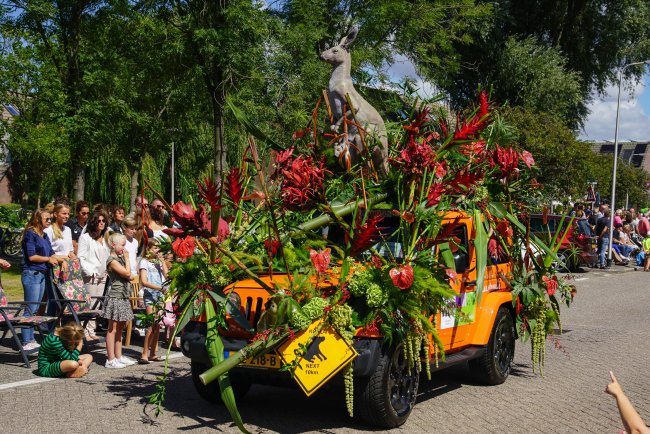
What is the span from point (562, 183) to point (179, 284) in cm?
2822

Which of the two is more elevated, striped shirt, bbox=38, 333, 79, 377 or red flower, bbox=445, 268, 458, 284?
red flower, bbox=445, 268, 458, 284

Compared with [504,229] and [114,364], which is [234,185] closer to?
[504,229]

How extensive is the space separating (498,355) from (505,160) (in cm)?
214

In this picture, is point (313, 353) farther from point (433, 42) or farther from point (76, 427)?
point (433, 42)

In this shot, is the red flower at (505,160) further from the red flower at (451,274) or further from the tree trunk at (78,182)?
the tree trunk at (78,182)

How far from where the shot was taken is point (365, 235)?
6457 mm

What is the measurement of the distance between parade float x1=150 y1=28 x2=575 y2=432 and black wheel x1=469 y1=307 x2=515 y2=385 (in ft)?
0.11

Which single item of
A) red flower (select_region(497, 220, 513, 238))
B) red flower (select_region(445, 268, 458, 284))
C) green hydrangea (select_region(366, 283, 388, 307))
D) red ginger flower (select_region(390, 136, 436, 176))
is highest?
red ginger flower (select_region(390, 136, 436, 176))

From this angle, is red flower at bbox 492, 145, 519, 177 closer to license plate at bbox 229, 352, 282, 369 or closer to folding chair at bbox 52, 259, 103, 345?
license plate at bbox 229, 352, 282, 369

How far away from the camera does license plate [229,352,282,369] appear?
6516 millimetres

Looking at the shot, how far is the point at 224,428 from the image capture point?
689 centimetres

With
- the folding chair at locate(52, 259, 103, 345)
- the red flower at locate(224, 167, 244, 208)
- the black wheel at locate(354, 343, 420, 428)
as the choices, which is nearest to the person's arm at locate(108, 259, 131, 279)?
the folding chair at locate(52, 259, 103, 345)

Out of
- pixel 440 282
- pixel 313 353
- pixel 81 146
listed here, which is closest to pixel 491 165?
pixel 440 282

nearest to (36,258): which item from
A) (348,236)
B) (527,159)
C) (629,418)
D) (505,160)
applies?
(348,236)
